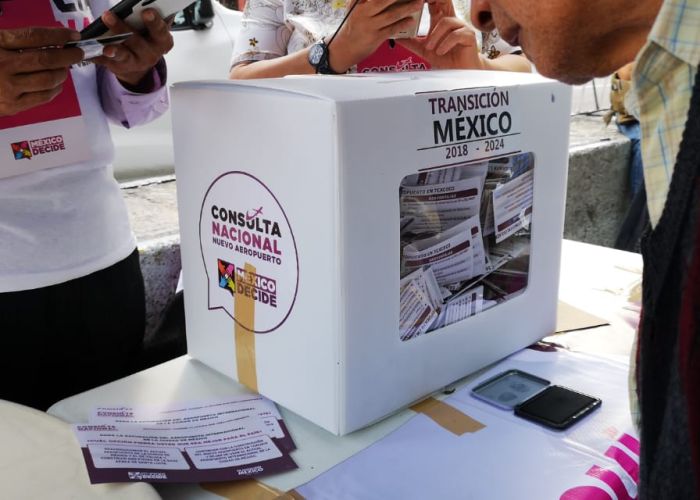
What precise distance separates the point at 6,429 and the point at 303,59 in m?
0.81

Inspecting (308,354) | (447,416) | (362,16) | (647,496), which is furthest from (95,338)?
(647,496)

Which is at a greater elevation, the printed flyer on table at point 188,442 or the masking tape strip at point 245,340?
the masking tape strip at point 245,340

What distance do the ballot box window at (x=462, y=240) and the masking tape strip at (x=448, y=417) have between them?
0.30ft

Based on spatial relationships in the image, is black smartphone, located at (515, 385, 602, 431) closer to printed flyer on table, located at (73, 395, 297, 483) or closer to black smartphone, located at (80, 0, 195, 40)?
printed flyer on table, located at (73, 395, 297, 483)

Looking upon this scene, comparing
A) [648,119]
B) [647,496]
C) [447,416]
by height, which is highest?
[648,119]

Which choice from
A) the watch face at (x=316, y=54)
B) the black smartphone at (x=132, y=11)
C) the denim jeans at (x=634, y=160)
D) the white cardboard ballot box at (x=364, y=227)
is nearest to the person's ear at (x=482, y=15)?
the white cardboard ballot box at (x=364, y=227)

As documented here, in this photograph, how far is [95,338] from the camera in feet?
3.29

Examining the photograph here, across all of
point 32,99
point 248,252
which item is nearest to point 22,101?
point 32,99

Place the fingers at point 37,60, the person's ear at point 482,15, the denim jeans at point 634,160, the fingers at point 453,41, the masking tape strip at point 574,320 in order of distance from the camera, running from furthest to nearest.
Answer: the denim jeans at point 634,160 < the fingers at point 453,41 < the masking tape strip at point 574,320 < the fingers at point 37,60 < the person's ear at point 482,15

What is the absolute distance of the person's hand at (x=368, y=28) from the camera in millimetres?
1090

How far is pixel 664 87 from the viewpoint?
0.44 meters

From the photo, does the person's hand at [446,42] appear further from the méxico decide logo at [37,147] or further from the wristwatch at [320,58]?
the méxico decide logo at [37,147]

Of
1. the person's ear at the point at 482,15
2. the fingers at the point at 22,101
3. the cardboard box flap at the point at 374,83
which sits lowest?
the fingers at the point at 22,101

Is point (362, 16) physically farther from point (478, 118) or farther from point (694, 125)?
point (694, 125)
